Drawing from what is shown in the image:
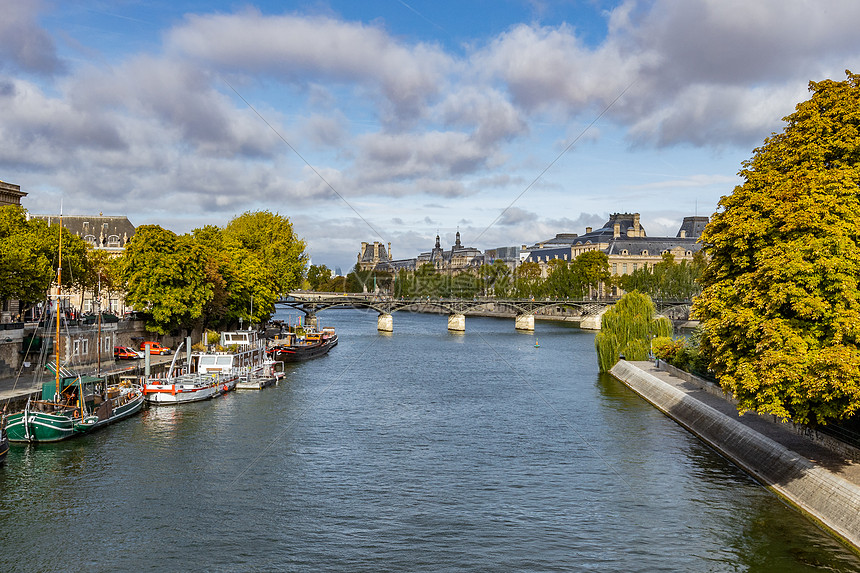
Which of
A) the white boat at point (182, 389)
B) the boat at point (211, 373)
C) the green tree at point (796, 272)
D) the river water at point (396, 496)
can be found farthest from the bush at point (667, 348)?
the white boat at point (182, 389)

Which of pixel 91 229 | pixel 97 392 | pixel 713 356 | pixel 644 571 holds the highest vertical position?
pixel 91 229

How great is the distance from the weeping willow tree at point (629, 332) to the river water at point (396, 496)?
17.1 metres

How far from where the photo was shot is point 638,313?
72250 mm

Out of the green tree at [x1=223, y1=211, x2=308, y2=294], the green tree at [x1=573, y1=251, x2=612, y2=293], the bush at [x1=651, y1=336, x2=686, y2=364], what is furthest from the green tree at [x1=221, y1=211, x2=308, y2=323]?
the green tree at [x1=573, y1=251, x2=612, y2=293]

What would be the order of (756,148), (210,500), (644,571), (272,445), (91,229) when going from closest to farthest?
(644,571) < (210,500) < (756,148) < (272,445) < (91,229)

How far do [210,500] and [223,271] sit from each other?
2368 inches

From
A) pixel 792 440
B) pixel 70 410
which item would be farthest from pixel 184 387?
pixel 792 440

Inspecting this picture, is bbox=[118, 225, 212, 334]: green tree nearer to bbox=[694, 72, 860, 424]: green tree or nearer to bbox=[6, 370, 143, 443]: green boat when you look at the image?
bbox=[6, 370, 143, 443]: green boat

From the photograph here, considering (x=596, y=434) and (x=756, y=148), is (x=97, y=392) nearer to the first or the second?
(x=596, y=434)

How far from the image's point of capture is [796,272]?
93.8ft

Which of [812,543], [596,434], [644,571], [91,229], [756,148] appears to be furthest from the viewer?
[91,229]

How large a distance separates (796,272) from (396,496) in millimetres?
17545

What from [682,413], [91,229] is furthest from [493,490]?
[91,229]

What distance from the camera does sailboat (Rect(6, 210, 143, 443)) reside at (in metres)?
40.5
